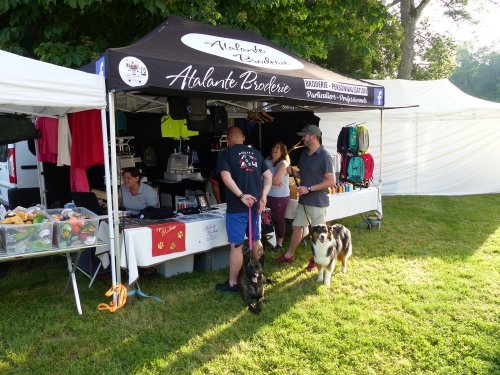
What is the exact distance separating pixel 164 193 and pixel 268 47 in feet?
11.4

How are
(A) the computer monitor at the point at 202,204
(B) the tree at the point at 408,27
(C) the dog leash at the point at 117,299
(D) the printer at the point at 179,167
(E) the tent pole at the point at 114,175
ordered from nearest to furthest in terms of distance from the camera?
(E) the tent pole at the point at 114,175 → (C) the dog leash at the point at 117,299 → (A) the computer monitor at the point at 202,204 → (D) the printer at the point at 179,167 → (B) the tree at the point at 408,27

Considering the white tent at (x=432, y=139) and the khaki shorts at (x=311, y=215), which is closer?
the khaki shorts at (x=311, y=215)

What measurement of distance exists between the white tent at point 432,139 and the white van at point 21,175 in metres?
6.57

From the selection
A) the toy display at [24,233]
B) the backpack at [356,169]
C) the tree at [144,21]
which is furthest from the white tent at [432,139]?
the toy display at [24,233]

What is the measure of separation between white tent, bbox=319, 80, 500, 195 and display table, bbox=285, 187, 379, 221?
3.84 meters

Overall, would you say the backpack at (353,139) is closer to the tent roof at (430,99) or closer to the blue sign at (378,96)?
the blue sign at (378,96)

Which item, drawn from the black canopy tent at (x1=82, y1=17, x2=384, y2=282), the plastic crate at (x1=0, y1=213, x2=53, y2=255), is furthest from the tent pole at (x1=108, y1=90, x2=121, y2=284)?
the plastic crate at (x1=0, y1=213, x2=53, y2=255)

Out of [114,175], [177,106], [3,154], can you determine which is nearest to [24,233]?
[114,175]

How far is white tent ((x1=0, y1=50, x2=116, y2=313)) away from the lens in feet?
9.61

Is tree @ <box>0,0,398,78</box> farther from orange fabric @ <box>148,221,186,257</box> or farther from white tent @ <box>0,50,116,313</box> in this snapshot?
orange fabric @ <box>148,221,186,257</box>

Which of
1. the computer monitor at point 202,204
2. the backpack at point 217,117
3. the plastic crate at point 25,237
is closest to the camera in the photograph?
the plastic crate at point 25,237

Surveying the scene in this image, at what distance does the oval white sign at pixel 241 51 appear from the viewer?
4.17 m

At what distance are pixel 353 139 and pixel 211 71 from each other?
3.43 m

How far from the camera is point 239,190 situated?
12.7ft
